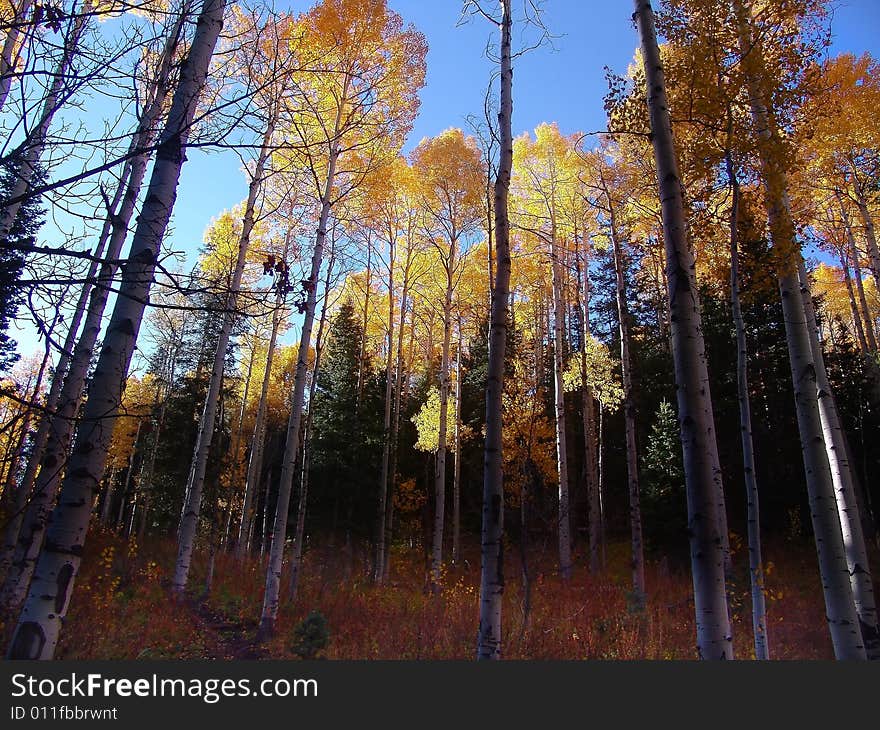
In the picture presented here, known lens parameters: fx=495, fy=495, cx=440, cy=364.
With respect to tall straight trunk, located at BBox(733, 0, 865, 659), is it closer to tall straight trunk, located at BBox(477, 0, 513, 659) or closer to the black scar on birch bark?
tall straight trunk, located at BBox(477, 0, 513, 659)

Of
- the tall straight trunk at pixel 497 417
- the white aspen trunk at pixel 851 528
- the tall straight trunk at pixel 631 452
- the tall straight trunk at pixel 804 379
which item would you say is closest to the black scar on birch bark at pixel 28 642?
the tall straight trunk at pixel 497 417

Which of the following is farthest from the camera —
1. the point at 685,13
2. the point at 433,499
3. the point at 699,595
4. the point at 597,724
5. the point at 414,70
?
the point at 433,499

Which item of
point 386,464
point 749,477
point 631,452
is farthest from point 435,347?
point 749,477

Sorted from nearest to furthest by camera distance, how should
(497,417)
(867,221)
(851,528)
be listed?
(497,417) < (851,528) < (867,221)

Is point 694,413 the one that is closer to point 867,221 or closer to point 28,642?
point 28,642

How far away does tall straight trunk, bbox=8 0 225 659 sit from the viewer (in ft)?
8.04

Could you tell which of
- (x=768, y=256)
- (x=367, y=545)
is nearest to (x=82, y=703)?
(x=768, y=256)

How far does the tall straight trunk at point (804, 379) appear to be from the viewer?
4449mm

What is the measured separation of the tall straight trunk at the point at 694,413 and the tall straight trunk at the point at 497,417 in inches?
64.9

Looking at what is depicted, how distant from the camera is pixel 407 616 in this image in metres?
9.20

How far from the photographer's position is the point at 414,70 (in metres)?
10.7

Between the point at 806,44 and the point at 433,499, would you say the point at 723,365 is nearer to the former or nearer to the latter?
the point at 806,44

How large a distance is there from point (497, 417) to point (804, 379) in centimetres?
337

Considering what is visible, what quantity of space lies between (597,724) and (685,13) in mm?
7899
